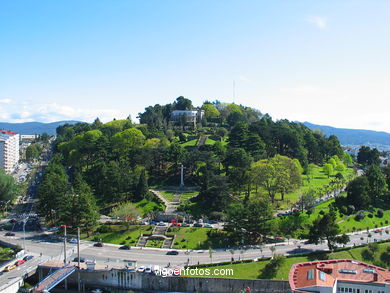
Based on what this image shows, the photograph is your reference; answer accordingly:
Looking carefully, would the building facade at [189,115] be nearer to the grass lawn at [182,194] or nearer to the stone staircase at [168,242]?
the grass lawn at [182,194]

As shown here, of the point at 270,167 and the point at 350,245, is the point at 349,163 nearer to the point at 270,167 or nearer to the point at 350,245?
the point at 270,167

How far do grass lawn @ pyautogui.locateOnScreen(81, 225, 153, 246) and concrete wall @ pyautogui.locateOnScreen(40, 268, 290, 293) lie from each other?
9157 mm

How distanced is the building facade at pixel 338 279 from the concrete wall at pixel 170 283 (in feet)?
16.6

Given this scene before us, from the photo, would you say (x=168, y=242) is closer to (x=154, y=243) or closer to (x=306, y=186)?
(x=154, y=243)

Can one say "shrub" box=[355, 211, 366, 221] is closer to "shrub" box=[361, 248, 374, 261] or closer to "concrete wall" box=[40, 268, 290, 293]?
"shrub" box=[361, 248, 374, 261]

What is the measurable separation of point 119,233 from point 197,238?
12.3 m

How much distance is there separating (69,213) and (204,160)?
27.2 metres

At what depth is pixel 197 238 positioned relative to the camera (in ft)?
172

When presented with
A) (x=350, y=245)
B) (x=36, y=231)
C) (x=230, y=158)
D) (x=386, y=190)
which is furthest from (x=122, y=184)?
(x=386, y=190)

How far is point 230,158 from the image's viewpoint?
6944 cm

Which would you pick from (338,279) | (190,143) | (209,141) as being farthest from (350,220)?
(190,143)

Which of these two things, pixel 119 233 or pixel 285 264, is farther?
pixel 119 233

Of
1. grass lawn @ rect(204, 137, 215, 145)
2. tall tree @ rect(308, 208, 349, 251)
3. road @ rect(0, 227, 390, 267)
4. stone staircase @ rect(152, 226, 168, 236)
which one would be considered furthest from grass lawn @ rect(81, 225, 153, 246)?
grass lawn @ rect(204, 137, 215, 145)

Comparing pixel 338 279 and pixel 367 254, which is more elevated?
pixel 338 279
